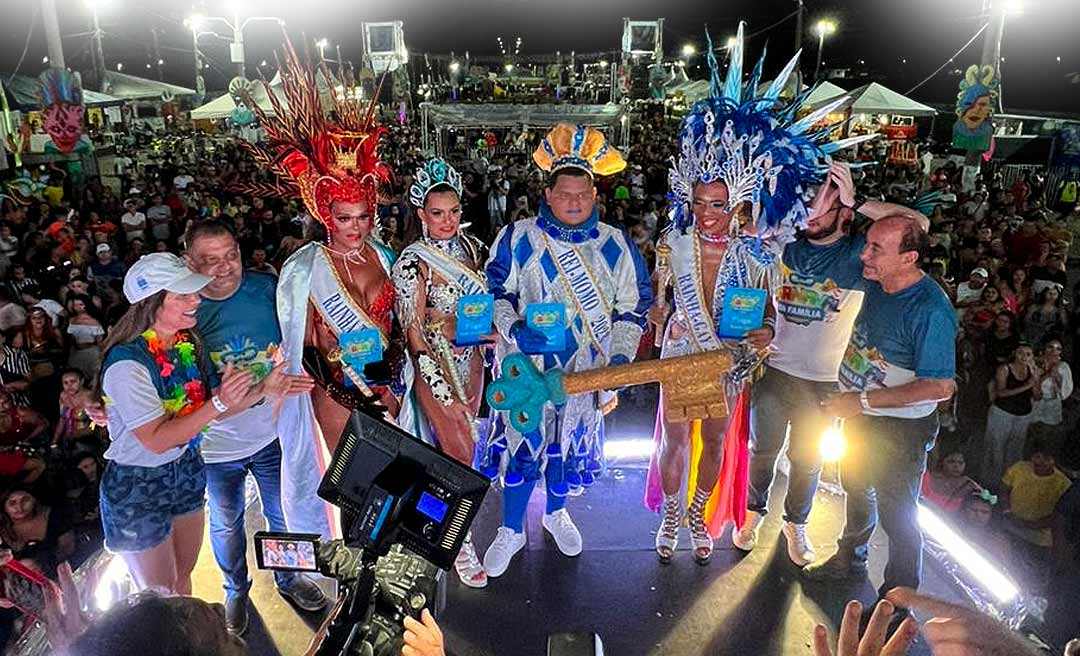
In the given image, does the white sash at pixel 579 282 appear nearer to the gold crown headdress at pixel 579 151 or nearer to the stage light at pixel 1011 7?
the gold crown headdress at pixel 579 151

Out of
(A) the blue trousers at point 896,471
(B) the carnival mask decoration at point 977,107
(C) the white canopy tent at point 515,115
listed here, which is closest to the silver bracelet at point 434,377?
(A) the blue trousers at point 896,471

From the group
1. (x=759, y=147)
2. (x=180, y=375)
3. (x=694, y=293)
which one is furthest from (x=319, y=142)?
(x=759, y=147)

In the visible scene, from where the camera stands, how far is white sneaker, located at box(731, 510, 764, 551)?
363 cm

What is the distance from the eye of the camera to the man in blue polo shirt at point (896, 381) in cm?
279

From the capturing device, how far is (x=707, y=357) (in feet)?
10.1

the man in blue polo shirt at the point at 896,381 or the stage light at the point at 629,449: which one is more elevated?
the man in blue polo shirt at the point at 896,381

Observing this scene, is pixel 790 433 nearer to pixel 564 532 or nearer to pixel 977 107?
pixel 564 532

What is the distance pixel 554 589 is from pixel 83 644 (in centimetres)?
238

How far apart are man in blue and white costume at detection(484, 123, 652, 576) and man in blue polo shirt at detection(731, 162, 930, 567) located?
2.11 feet

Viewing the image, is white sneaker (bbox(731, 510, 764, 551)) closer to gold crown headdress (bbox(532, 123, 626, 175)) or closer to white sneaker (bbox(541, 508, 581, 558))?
white sneaker (bbox(541, 508, 581, 558))

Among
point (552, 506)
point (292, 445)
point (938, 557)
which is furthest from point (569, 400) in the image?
point (938, 557)

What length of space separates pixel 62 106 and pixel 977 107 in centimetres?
1364

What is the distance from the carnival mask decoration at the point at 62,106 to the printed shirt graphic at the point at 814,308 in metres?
10.9

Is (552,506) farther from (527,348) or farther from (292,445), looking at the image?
(292,445)
